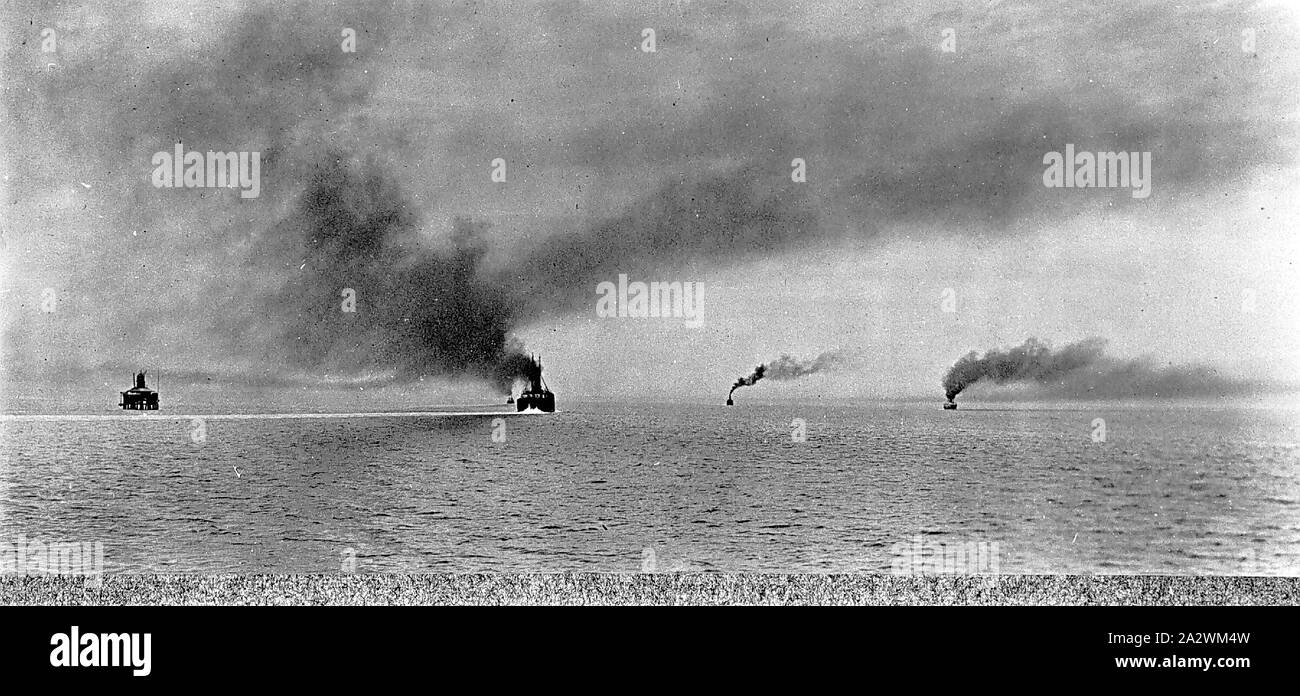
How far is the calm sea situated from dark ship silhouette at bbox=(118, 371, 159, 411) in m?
0.06

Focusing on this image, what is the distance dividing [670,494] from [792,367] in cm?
70

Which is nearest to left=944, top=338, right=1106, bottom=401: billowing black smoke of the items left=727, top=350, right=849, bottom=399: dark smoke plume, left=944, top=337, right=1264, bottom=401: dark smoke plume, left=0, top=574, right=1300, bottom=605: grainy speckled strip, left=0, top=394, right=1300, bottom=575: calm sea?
left=944, top=337, right=1264, bottom=401: dark smoke plume

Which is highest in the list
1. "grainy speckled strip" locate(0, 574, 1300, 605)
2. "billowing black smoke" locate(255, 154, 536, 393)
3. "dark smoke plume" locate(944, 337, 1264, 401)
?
"billowing black smoke" locate(255, 154, 536, 393)

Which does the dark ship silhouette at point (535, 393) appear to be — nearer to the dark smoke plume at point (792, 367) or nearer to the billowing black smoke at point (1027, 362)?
the dark smoke plume at point (792, 367)

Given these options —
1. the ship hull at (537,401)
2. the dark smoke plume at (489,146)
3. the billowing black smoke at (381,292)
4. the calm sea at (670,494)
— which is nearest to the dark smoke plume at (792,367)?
the calm sea at (670,494)

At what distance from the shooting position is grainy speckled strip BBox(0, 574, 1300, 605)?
250 cm

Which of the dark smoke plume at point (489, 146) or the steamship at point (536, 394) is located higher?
the dark smoke plume at point (489, 146)

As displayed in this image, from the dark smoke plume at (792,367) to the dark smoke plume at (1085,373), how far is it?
0.46m

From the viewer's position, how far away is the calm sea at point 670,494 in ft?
9.48

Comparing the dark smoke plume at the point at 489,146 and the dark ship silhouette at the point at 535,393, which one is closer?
the dark smoke plume at the point at 489,146

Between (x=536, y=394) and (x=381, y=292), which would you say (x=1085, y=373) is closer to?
(x=536, y=394)

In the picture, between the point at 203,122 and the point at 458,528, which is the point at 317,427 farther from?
the point at 203,122

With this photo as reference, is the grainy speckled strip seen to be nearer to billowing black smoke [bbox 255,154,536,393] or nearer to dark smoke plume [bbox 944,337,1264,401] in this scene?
dark smoke plume [bbox 944,337,1264,401]

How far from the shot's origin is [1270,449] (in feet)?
9.41
